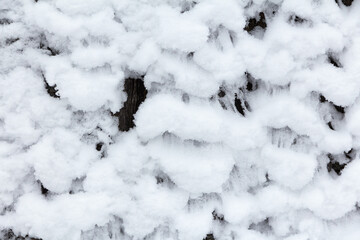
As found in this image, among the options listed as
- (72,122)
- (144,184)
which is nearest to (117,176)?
(144,184)

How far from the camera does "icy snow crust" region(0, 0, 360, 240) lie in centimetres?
126

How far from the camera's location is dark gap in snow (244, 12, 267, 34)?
1.35 meters

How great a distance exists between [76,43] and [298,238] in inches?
31.3

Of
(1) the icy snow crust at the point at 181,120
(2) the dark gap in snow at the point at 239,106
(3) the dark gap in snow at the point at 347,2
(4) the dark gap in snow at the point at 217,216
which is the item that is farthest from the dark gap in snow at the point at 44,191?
(3) the dark gap in snow at the point at 347,2

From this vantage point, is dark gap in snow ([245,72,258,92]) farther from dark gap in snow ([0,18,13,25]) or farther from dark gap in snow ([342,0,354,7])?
dark gap in snow ([0,18,13,25])

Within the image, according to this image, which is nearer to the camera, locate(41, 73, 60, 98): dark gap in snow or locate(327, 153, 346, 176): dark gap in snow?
locate(41, 73, 60, 98): dark gap in snow

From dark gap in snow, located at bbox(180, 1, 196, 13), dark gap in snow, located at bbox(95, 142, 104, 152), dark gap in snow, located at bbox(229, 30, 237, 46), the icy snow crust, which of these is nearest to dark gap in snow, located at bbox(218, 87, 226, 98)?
the icy snow crust

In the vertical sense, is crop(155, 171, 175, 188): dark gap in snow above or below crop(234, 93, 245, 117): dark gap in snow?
below

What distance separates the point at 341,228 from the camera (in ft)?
4.72

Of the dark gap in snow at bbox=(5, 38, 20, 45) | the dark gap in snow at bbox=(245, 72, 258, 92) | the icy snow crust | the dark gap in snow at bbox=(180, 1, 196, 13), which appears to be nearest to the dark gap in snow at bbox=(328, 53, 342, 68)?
the icy snow crust

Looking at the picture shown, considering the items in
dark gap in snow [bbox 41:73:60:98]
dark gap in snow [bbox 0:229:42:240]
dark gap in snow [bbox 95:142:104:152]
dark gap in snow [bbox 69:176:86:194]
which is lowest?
dark gap in snow [bbox 0:229:42:240]

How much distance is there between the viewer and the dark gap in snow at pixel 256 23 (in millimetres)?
1354

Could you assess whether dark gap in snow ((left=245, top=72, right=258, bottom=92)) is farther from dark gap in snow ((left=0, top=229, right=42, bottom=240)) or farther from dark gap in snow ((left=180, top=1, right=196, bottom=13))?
dark gap in snow ((left=0, top=229, right=42, bottom=240))

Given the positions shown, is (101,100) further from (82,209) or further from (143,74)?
(82,209)
